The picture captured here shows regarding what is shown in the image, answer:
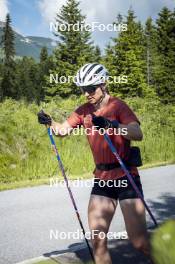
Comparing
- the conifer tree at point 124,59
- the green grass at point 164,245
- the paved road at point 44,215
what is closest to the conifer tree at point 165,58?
the conifer tree at point 124,59

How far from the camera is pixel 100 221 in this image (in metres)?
3.52

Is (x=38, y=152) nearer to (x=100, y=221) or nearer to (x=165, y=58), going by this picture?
(x=100, y=221)

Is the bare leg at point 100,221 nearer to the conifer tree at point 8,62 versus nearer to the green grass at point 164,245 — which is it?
the green grass at point 164,245

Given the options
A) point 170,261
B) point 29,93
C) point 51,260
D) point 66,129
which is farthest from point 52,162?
point 29,93

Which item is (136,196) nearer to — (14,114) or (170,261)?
(170,261)

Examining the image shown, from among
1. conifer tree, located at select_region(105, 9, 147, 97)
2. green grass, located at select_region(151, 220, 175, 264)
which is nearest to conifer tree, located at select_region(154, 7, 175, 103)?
conifer tree, located at select_region(105, 9, 147, 97)

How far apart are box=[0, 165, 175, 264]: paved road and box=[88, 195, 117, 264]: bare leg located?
2.03 meters

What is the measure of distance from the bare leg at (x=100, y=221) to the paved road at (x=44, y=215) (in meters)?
2.03

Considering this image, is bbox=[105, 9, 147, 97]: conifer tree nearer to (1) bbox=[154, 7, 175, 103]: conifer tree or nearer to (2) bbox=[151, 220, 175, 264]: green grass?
(1) bbox=[154, 7, 175, 103]: conifer tree

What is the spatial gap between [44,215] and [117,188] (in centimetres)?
404

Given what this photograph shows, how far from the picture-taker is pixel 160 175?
1159 centimetres

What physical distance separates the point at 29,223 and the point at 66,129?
333 centimetres

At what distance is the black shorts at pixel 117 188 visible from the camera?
11.6 ft

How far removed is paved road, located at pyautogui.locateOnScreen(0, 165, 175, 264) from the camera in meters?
5.75
